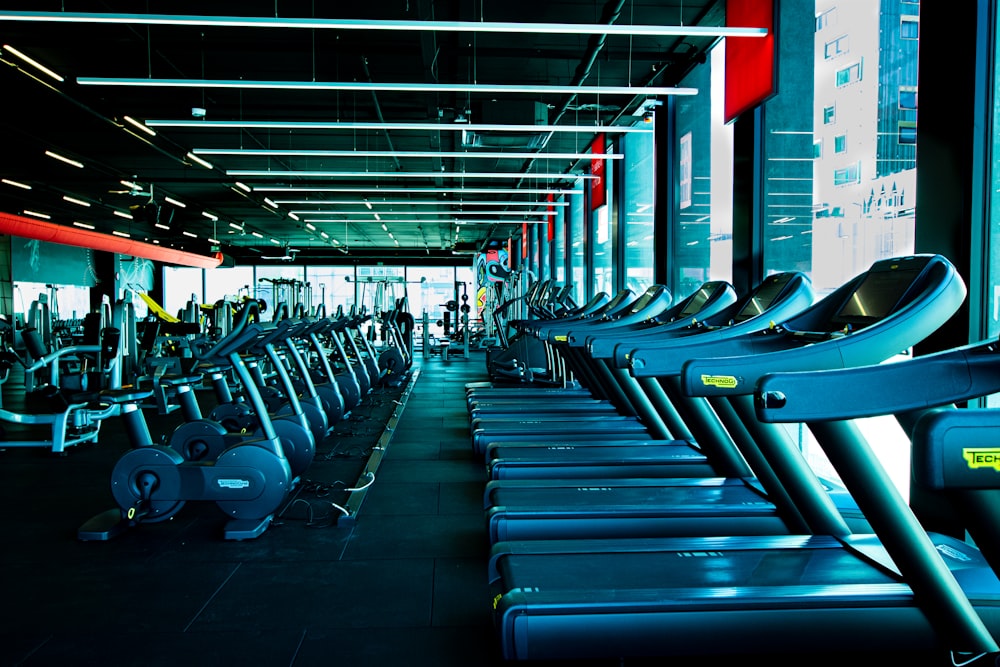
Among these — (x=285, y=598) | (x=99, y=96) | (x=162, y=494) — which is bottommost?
(x=285, y=598)

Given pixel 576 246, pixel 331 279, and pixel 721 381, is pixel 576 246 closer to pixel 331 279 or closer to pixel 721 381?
pixel 721 381

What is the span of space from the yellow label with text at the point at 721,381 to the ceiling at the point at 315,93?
3416mm

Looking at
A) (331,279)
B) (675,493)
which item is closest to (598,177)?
(675,493)

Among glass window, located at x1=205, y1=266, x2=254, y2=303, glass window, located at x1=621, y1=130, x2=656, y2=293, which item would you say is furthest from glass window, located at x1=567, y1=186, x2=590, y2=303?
glass window, located at x1=205, y1=266, x2=254, y2=303

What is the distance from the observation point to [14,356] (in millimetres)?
7621

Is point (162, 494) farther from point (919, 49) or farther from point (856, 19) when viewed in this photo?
point (856, 19)

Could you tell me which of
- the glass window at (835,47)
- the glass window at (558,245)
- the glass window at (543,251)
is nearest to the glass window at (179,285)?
the glass window at (543,251)

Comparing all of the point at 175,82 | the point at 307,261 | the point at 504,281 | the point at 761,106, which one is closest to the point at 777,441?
the point at 761,106

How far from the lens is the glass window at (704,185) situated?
20.2 feet

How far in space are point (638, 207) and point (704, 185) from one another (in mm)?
2386

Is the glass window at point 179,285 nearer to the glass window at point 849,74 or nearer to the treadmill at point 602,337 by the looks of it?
the treadmill at point 602,337

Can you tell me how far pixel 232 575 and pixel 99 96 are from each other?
7.70 m

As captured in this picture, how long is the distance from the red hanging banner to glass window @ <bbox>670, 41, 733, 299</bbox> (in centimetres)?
243

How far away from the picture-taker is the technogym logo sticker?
117 centimetres
